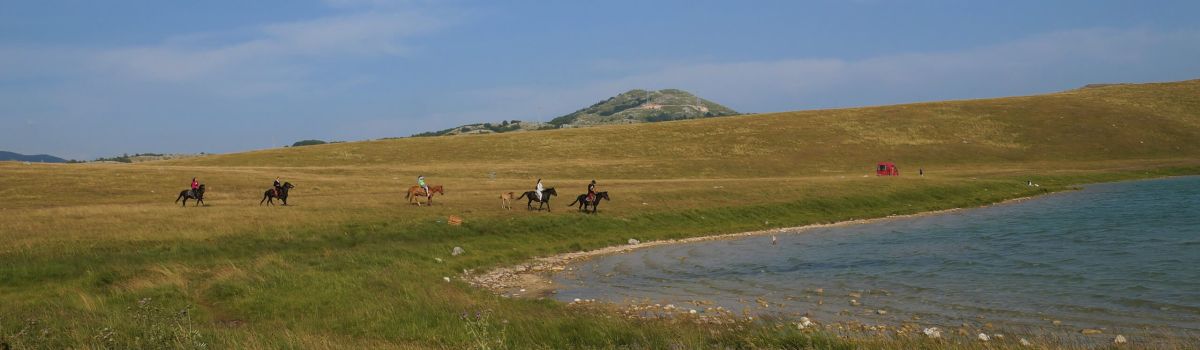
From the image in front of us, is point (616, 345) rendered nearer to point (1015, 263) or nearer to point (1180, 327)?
point (1180, 327)

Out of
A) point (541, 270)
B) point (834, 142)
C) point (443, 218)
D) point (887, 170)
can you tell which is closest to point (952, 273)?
point (541, 270)

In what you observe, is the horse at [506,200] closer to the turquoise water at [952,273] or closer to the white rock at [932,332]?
the turquoise water at [952,273]

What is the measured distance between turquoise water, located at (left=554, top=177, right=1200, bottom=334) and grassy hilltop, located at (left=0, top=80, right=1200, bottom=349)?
3994 millimetres

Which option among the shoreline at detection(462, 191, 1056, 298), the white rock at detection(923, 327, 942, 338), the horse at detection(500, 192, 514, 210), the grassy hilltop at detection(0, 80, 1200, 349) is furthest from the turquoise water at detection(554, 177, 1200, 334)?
the horse at detection(500, 192, 514, 210)

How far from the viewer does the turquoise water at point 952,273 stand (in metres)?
17.6

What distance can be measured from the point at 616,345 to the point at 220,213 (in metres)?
30.6

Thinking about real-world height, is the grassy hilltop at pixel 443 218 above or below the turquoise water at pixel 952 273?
above

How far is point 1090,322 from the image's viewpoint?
52.4ft

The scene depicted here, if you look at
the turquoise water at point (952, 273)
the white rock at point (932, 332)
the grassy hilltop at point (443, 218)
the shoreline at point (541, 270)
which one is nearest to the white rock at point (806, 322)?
the grassy hilltop at point (443, 218)

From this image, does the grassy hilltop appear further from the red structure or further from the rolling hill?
the red structure

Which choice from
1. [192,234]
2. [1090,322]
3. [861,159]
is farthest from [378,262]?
[861,159]

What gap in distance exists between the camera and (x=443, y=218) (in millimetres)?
37781

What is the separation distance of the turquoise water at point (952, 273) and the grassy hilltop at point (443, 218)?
13.1 feet

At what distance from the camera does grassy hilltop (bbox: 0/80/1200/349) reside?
14094 millimetres
